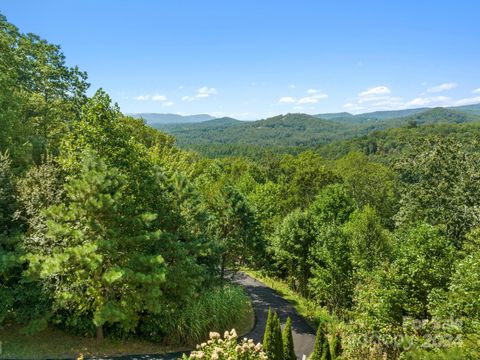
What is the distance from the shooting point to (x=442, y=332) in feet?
33.1

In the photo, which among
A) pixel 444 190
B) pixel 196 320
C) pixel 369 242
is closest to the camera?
pixel 196 320

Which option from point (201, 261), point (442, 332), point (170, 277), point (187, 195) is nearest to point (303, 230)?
point (201, 261)

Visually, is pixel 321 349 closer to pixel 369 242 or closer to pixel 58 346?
pixel 369 242

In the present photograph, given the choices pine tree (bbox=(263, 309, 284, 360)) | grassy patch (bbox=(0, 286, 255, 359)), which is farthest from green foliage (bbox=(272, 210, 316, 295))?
pine tree (bbox=(263, 309, 284, 360))

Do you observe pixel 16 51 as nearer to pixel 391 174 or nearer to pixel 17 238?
pixel 17 238

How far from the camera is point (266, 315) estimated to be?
66.0 ft

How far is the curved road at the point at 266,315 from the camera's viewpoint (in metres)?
16.0

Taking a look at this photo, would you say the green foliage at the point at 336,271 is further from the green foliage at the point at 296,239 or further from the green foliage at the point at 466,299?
the green foliage at the point at 466,299

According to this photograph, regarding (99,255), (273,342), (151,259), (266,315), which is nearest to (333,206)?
(266,315)

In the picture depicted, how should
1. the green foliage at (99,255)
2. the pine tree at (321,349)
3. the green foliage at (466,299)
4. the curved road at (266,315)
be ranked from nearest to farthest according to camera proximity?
the green foliage at (466,299) < the green foliage at (99,255) < the pine tree at (321,349) < the curved road at (266,315)

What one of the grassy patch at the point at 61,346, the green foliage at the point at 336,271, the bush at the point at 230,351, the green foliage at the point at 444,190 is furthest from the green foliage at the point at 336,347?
the green foliage at the point at 444,190

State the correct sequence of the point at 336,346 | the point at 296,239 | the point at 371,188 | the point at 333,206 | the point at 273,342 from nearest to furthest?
the point at 273,342
the point at 336,346
the point at 296,239
the point at 333,206
the point at 371,188

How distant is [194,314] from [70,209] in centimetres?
666

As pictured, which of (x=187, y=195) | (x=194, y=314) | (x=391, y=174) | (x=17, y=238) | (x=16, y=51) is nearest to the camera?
(x=17, y=238)
